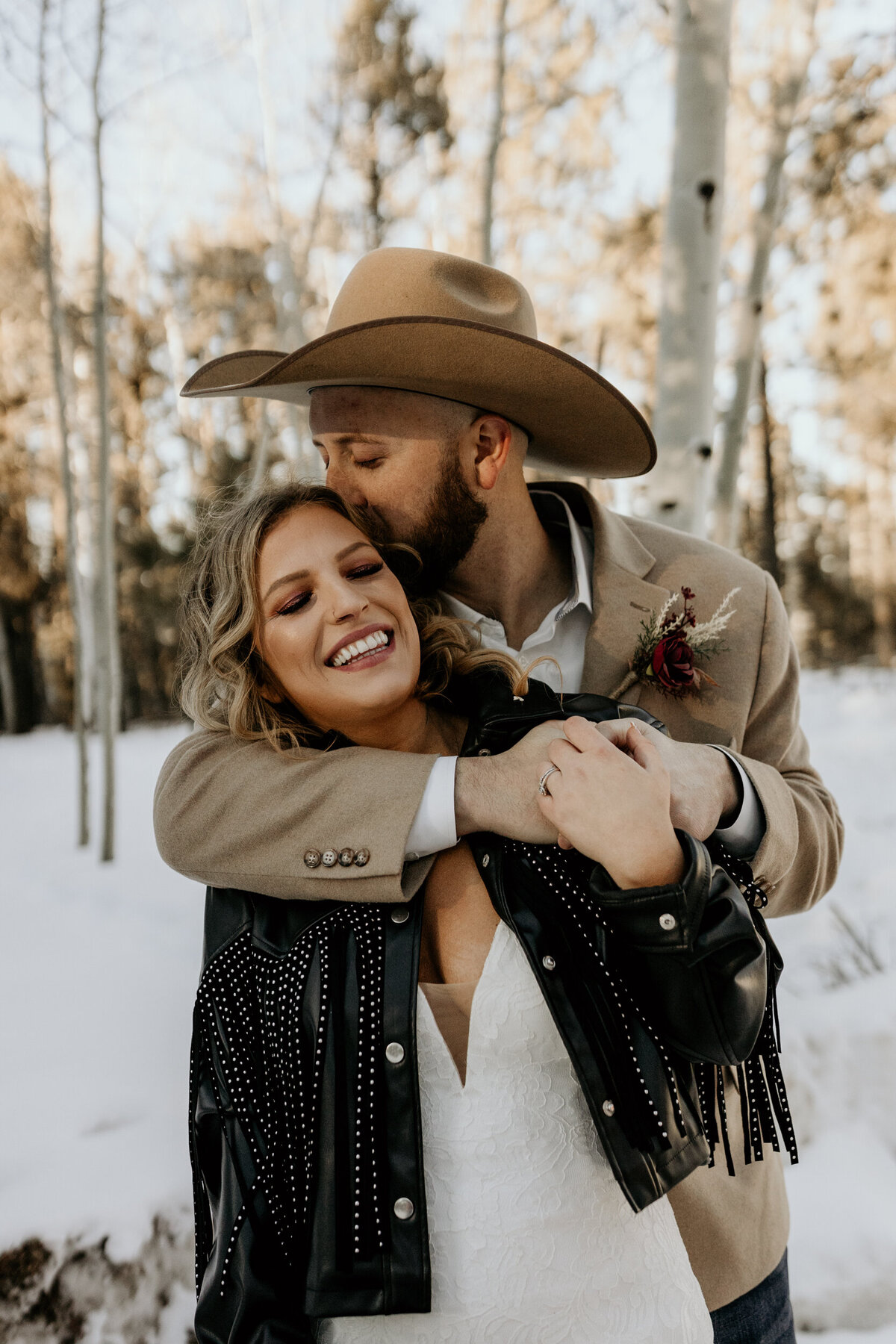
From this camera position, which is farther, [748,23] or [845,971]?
[748,23]

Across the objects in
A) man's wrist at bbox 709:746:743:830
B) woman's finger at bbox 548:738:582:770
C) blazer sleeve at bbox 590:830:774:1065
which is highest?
woman's finger at bbox 548:738:582:770

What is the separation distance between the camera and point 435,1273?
1295mm

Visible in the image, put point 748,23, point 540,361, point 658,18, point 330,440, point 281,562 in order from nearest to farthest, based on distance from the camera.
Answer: point 281,562 < point 540,361 < point 330,440 < point 658,18 < point 748,23

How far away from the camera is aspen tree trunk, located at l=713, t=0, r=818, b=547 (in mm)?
5762

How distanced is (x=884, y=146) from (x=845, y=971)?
25.5 ft

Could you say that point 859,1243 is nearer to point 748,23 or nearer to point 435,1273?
point 435,1273

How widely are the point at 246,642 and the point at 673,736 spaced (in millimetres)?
883

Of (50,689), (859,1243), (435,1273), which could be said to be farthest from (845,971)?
(50,689)

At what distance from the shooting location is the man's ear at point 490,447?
1994 millimetres

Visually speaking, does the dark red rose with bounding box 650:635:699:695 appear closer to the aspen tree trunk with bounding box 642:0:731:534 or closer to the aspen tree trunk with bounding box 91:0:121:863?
the aspen tree trunk with bounding box 642:0:731:534

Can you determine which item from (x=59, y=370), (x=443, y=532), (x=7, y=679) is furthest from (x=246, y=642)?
(x=7, y=679)

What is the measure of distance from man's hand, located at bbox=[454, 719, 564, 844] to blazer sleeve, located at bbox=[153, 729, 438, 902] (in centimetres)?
7

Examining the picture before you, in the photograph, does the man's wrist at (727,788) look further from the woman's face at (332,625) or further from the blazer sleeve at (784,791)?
the woman's face at (332,625)

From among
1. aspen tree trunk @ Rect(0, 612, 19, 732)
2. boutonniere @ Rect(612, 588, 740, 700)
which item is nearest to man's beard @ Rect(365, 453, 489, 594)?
boutonniere @ Rect(612, 588, 740, 700)
